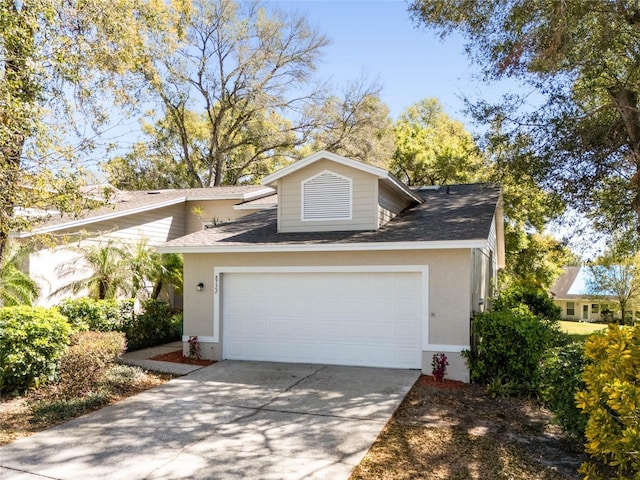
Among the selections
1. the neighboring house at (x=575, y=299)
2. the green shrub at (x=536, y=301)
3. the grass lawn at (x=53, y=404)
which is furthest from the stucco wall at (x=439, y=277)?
the neighboring house at (x=575, y=299)

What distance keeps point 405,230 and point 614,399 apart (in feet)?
22.8

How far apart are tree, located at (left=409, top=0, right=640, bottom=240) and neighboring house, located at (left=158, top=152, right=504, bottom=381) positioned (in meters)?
3.17

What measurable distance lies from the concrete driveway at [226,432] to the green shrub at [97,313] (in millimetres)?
3582

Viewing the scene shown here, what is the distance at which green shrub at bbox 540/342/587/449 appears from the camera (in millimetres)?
5945

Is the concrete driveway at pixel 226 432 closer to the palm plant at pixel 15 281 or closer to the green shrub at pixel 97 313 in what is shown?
the green shrub at pixel 97 313

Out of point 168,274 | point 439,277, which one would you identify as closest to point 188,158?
point 168,274

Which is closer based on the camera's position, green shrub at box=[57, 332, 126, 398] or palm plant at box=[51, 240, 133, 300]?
green shrub at box=[57, 332, 126, 398]

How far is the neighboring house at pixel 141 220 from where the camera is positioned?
40.9 feet

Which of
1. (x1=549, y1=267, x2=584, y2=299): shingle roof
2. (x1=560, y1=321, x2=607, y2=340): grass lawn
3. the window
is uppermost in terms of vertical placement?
(x1=549, y1=267, x2=584, y2=299): shingle roof

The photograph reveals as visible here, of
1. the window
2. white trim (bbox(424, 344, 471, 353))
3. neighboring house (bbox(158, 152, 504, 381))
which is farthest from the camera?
the window

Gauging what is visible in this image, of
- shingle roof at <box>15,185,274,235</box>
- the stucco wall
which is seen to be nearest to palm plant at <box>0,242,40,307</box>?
shingle roof at <box>15,185,274,235</box>

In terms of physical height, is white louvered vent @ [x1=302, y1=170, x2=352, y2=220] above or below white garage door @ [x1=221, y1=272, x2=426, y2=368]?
above

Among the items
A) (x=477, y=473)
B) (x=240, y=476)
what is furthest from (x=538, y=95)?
(x=240, y=476)

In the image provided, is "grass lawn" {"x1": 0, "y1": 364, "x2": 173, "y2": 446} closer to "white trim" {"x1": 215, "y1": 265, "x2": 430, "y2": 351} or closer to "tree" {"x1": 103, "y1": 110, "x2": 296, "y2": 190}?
Answer: "white trim" {"x1": 215, "y1": 265, "x2": 430, "y2": 351}
